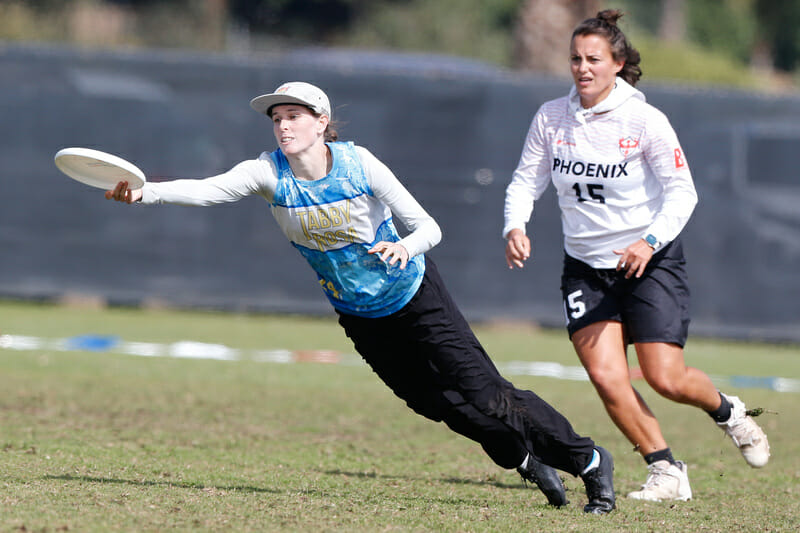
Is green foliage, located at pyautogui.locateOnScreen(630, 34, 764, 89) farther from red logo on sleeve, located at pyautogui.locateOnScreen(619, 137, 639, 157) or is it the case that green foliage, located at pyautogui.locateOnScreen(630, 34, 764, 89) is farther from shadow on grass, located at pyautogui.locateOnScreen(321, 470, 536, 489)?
shadow on grass, located at pyautogui.locateOnScreen(321, 470, 536, 489)

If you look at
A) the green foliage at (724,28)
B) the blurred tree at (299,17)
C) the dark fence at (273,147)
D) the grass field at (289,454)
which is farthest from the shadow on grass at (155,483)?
the green foliage at (724,28)

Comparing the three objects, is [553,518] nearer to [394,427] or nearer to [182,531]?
[182,531]

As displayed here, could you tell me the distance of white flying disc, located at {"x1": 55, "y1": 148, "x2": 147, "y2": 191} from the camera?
5.12m

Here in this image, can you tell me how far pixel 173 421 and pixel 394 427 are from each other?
1506 millimetres

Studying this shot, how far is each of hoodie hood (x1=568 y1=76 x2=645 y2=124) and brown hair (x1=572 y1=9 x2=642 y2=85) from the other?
9cm

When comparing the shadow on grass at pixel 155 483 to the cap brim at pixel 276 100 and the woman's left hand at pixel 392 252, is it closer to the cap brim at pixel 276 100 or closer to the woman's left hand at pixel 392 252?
the woman's left hand at pixel 392 252

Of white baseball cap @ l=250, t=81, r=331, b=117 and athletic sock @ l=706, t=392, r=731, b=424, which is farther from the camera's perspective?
athletic sock @ l=706, t=392, r=731, b=424

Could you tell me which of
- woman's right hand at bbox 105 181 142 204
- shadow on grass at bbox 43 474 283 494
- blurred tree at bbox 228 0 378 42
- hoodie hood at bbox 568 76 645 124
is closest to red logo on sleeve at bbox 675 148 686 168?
hoodie hood at bbox 568 76 645 124

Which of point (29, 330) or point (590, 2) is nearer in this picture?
point (29, 330)

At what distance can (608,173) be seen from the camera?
6086 millimetres

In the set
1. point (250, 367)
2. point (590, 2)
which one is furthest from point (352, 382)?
point (590, 2)

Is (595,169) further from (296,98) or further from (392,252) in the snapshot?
(296,98)

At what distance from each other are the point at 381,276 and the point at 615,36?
1.84 metres

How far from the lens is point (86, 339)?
11867mm
